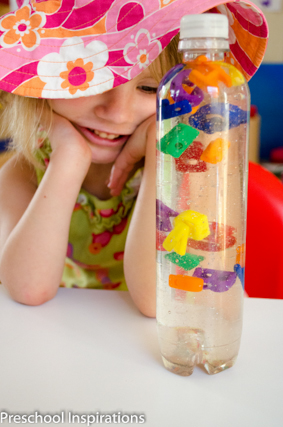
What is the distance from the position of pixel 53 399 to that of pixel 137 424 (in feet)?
0.30

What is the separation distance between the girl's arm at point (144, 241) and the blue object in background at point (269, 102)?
9.43ft

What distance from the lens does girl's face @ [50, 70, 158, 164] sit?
2.30 ft

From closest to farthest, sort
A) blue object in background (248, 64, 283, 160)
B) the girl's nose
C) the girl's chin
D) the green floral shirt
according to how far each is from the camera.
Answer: the girl's nose
the girl's chin
the green floral shirt
blue object in background (248, 64, 283, 160)

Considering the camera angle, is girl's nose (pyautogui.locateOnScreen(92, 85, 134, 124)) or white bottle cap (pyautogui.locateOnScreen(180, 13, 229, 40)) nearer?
white bottle cap (pyautogui.locateOnScreen(180, 13, 229, 40))

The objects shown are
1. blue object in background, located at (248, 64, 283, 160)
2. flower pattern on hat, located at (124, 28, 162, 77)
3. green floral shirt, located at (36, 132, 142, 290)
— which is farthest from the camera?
blue object in background, located at (248, 64, 283, 160)

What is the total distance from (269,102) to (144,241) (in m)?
3.14

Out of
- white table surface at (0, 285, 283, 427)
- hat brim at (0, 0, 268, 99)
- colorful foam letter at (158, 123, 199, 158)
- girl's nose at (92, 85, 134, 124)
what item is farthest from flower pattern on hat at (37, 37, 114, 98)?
white table surface at (0, 285, 283, 427)

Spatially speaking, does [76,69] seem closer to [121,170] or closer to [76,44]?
[76,44]

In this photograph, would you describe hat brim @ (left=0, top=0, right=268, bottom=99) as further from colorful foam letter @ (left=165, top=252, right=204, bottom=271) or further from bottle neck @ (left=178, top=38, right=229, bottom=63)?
colorful foam letter @ (left=165, top=252, right=204, bottom=271)

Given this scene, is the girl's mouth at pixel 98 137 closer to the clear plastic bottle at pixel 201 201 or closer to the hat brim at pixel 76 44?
the hat brim at pixel 76 44

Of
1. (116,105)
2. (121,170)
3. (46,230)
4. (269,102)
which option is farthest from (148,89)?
(269,102)

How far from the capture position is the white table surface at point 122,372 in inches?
15.8

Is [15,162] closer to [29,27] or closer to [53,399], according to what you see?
[29,27]

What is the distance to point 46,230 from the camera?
2.21 feet
